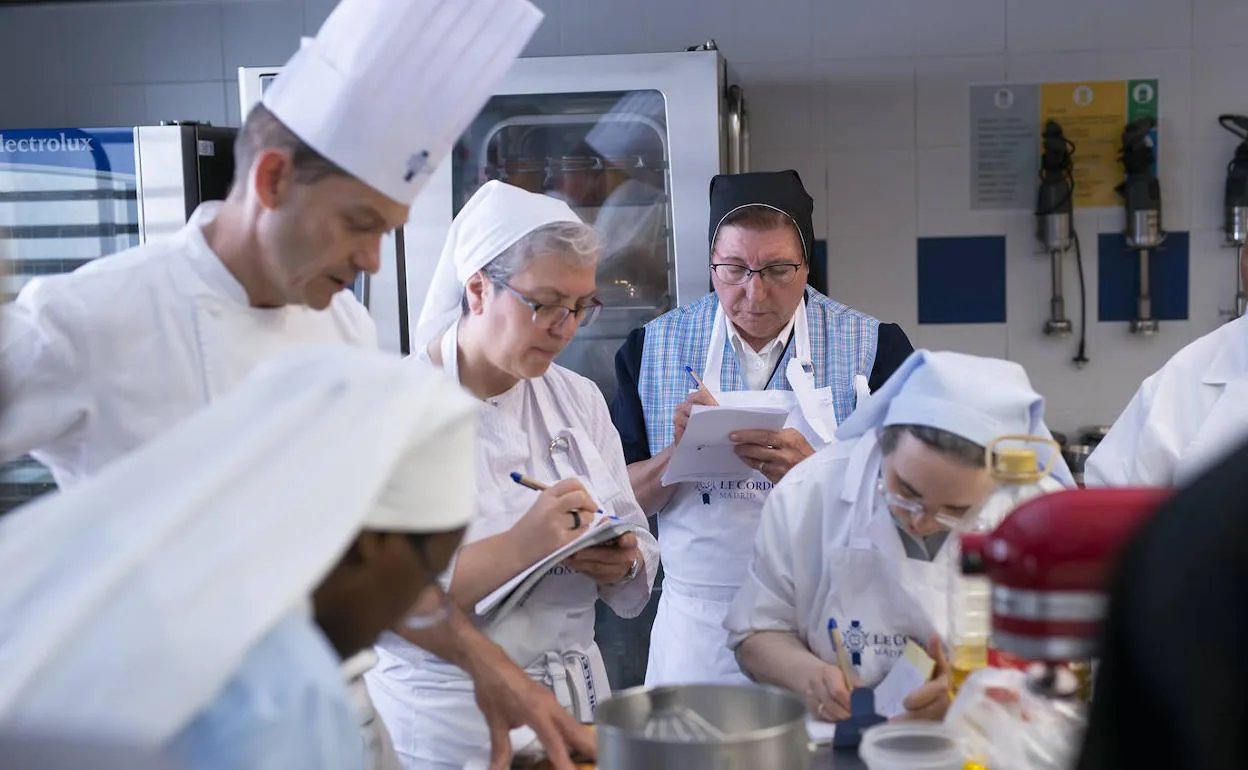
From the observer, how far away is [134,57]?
402cm

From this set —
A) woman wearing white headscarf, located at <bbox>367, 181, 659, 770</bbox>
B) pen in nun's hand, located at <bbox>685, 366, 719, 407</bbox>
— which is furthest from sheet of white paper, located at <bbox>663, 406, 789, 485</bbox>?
woman wearing white headscarf, located at <bbox>367, 181, 659, 770</bbox>

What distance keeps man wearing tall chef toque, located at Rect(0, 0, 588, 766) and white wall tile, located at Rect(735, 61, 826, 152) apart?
2196 millimetres

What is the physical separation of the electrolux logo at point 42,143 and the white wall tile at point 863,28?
2098 mm

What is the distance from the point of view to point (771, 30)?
3828 mm

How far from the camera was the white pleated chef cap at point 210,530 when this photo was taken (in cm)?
79

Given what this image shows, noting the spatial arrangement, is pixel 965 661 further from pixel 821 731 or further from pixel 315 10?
pixel 315 10

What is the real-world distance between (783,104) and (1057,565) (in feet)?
10.0

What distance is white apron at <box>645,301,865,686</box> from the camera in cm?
260

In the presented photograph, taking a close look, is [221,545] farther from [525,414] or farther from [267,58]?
[267,58]

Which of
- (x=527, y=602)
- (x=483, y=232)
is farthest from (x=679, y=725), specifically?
(x=483, y=232)

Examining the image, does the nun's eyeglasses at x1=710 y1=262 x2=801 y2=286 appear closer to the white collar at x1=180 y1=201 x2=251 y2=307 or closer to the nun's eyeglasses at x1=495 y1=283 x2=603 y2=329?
the nun's eyeglasses at x1=495 y1=283 x2=603 y2=329

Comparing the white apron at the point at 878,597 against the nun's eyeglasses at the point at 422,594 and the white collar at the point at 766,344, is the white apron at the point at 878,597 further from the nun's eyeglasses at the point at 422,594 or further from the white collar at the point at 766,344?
the white collar at the point at 766,344

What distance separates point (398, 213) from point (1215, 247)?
9.59 ft

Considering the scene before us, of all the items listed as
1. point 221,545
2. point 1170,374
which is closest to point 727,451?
point 1170,374
